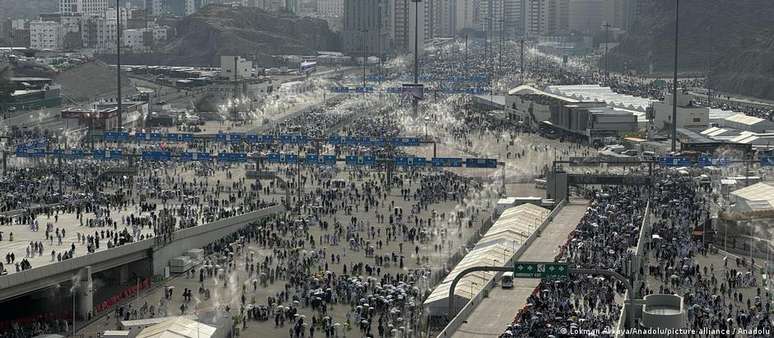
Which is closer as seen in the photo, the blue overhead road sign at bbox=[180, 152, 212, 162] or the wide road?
the wide road

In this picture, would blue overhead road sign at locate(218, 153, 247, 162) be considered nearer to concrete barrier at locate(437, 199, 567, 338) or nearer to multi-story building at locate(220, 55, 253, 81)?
concrete barrier at locate(437, 199, 567, 338)

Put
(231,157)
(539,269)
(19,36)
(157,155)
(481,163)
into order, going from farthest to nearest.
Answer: (19,36)
(157,155)
(231,157)
(481,163)
(539,269)

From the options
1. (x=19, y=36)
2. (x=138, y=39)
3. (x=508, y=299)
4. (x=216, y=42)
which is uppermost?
(x=19, y=36)

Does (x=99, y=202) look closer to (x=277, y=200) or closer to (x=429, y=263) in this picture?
(x=277, y=200)

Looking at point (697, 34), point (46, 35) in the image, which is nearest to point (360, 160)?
point (697, 34)

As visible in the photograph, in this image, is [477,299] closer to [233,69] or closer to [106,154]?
[106,154]

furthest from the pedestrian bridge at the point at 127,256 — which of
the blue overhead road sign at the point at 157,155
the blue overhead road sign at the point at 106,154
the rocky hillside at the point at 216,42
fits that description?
the rocky hillside at the point at 216,42

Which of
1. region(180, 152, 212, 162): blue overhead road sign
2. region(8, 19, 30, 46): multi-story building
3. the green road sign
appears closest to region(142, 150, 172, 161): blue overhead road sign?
region(180, 152, 212, 162): blue overhead road sign
